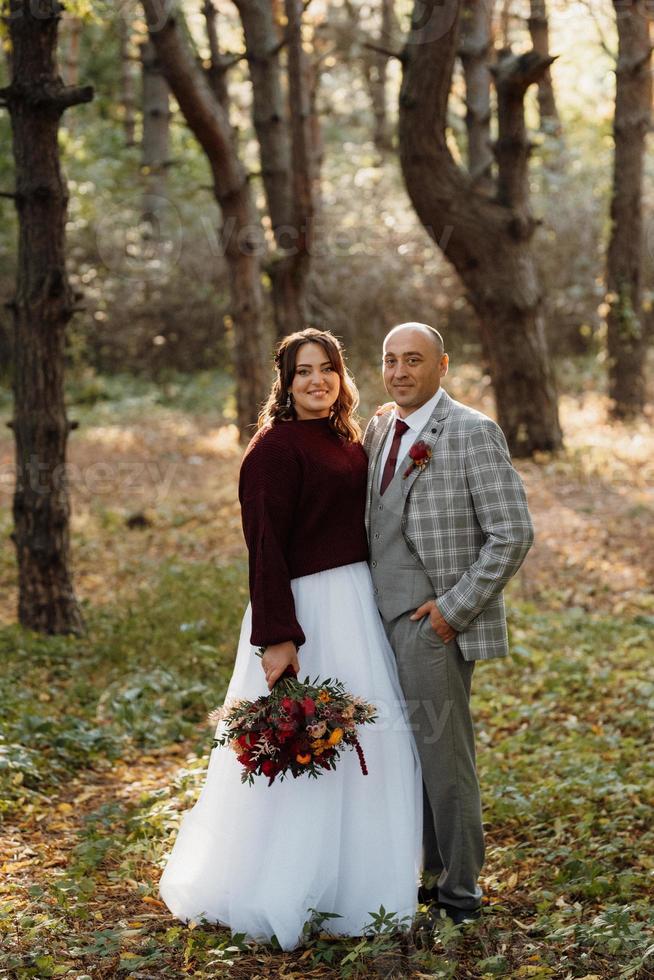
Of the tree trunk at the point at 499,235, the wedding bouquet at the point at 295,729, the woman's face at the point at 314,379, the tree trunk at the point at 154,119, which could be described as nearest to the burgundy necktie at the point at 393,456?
the woman's face at the point at 314,379

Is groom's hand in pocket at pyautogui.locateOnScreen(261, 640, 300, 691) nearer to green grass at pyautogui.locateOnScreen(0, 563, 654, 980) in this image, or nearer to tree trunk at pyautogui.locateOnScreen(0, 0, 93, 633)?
green grass at pyautogui.locateOnScreen(0, 563, 654, 980)

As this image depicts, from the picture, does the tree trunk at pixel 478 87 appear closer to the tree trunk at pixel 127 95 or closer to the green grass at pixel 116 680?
the green grass at pixel 116 680

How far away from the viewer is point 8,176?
20.7 metres

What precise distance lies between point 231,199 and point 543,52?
4.16 metres

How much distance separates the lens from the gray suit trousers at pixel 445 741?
12.9 feet

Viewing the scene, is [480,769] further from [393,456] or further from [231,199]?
[231,199]

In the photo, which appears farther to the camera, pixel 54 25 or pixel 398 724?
pixel 54 25

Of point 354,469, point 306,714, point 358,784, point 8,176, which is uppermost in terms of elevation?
point 8,176

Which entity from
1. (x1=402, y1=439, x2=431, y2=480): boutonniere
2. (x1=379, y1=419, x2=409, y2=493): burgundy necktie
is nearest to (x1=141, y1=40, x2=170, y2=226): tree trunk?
(x1=379, y1=419, x2=409, y2=493): burgundy necktie

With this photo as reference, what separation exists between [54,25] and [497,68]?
527 cm

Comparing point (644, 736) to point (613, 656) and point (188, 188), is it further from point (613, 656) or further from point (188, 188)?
point (188, 188)

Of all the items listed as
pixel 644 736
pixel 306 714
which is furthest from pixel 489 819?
pixel 306 714

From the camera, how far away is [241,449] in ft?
49.1

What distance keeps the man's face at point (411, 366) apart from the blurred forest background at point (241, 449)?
2.00 m
